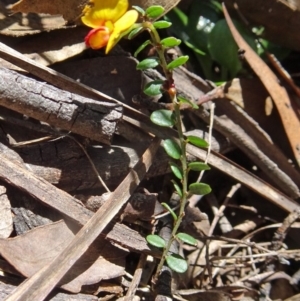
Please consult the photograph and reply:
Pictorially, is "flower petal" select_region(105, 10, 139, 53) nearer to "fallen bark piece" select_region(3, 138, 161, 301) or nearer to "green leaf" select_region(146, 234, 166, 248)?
"fallen bark piece" select_region(3, 138, 161, 301)

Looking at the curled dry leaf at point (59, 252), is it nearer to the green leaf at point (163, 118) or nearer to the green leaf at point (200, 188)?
the green leaf at point (200, 188)

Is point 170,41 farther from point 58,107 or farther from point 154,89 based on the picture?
point 58,107

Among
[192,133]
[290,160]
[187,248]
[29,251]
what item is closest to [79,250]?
[29,251]

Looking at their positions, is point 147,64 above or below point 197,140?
above

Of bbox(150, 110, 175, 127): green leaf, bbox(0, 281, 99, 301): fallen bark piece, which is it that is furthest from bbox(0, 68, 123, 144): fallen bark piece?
bbox(0, 281, 99, 301): fallen bark piece

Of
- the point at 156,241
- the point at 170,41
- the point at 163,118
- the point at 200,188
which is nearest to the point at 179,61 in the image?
the point at 170,41

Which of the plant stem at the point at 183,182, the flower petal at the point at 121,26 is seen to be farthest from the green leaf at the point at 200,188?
the flower petal at the point at 121,26

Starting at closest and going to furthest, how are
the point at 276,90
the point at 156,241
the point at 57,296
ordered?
the point at 57,296
the point at 156,241
the point at 276,90
